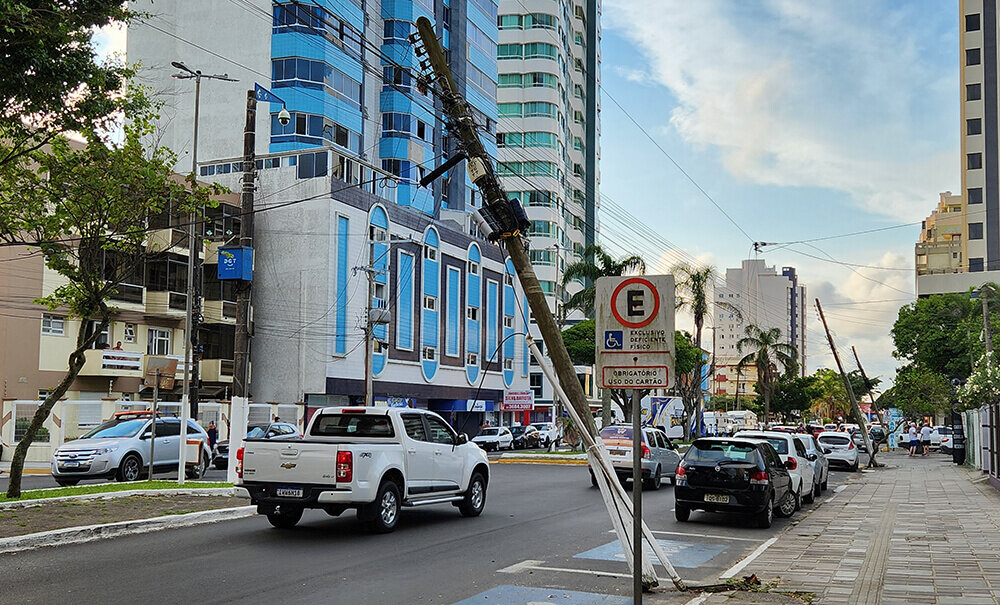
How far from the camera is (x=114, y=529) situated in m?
14.0

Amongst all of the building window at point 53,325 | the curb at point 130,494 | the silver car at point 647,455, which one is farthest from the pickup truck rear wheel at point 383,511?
the building window at point 53,325

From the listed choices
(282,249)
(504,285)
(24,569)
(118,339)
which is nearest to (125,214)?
(24,569)

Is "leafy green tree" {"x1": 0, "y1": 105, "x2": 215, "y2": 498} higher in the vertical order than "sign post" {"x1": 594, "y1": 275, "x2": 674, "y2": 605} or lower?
higher

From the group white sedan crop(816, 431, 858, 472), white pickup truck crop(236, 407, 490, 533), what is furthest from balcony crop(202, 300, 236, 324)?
white pickup truck crop(236, 407, 490, 533)

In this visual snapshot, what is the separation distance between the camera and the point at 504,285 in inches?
2621

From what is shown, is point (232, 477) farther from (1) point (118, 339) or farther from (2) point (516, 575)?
(1) point (118, 339)

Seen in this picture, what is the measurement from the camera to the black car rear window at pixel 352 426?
15570 millimetres

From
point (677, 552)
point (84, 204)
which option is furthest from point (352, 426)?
point (84, 204)

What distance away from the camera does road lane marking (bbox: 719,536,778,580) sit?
10962mm

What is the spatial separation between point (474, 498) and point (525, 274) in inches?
335

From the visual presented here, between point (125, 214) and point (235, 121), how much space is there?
37382 millimetres

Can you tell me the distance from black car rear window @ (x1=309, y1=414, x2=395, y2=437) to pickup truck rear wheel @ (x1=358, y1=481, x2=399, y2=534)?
3.41 feet

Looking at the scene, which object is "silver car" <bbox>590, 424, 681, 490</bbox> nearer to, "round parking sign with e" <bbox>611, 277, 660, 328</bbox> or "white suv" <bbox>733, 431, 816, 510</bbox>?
"white suv" <bbox>733, 431, 816, 510</bbox>

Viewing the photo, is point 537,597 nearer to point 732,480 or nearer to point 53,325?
point 732,480
